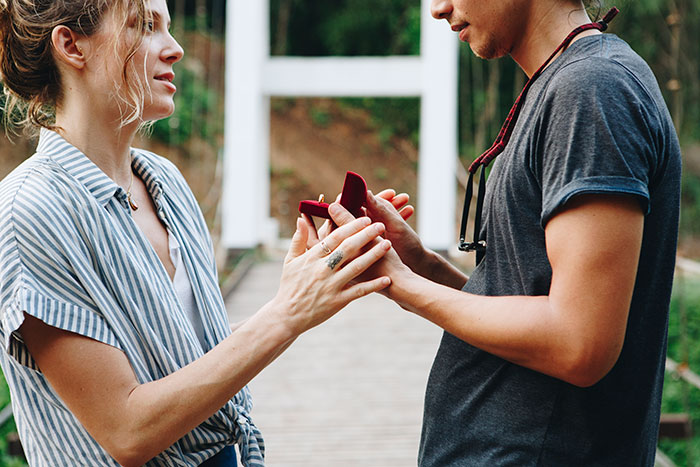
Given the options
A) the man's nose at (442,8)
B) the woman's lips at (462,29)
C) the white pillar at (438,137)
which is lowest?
the white pillar at (438,137)

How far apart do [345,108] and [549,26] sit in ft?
58.7

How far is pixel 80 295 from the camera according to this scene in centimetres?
110

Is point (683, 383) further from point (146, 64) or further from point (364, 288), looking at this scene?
point (146, 64)

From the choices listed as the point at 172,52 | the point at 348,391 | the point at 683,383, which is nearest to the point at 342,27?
the point at 348,391

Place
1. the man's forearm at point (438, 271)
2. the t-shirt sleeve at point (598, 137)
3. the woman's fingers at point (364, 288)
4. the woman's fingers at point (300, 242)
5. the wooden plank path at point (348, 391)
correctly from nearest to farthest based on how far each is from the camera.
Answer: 1. the t-shirt sleeve at point (598, 137)
2. the woman's fingers at point (364, 288)
3. the woman's fingers at point (300, 242)
4. the man's forearm at point (438, 271)
5. the wooden plank path at point (348, 391)

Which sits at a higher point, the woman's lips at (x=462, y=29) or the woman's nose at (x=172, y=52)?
the woman's lips at (x=462, y=29)

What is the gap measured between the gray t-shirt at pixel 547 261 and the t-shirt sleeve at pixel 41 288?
1.73 ft

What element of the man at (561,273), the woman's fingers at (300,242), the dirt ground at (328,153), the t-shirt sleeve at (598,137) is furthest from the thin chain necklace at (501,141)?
the dirt ground at (328,153)

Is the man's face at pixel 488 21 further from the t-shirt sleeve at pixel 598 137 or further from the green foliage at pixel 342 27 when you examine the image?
the green foliage at pixel 342 27

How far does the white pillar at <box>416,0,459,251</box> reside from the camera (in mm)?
7691

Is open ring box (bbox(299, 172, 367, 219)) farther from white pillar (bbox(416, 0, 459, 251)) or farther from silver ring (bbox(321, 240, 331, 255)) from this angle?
white pillar (bbox(416, 0, 459, 251))

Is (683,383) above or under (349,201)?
under

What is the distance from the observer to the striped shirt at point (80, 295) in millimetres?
1067

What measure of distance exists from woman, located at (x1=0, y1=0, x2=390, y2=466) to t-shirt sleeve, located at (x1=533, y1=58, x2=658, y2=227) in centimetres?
32
